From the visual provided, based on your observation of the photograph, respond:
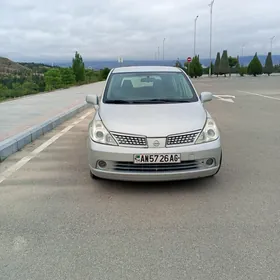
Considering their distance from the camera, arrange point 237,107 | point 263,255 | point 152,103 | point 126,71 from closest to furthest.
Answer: point 263,255, point 152,103, point 126,71, point 237,107

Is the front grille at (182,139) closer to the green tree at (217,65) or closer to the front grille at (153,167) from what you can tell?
the front grille at (153,167)

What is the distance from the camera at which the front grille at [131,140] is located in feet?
13.0

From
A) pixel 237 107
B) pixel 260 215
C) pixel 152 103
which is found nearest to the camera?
pixel 260 215

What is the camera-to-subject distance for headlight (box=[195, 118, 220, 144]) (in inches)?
161

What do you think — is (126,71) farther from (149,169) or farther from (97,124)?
(149,169)

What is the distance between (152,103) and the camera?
4859mm

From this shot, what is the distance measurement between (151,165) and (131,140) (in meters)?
0.39

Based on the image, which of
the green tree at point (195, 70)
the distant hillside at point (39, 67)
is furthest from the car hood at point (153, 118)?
the green tree at point (195, 70)

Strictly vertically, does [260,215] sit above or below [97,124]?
below

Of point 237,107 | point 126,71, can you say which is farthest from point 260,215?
point 237,107

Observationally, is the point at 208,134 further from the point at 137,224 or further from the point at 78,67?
the point at 78,67

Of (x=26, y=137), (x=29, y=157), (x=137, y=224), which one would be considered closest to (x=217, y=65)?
(x=26, y=137)

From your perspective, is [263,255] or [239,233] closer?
[263,255]

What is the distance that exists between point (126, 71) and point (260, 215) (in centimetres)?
340
